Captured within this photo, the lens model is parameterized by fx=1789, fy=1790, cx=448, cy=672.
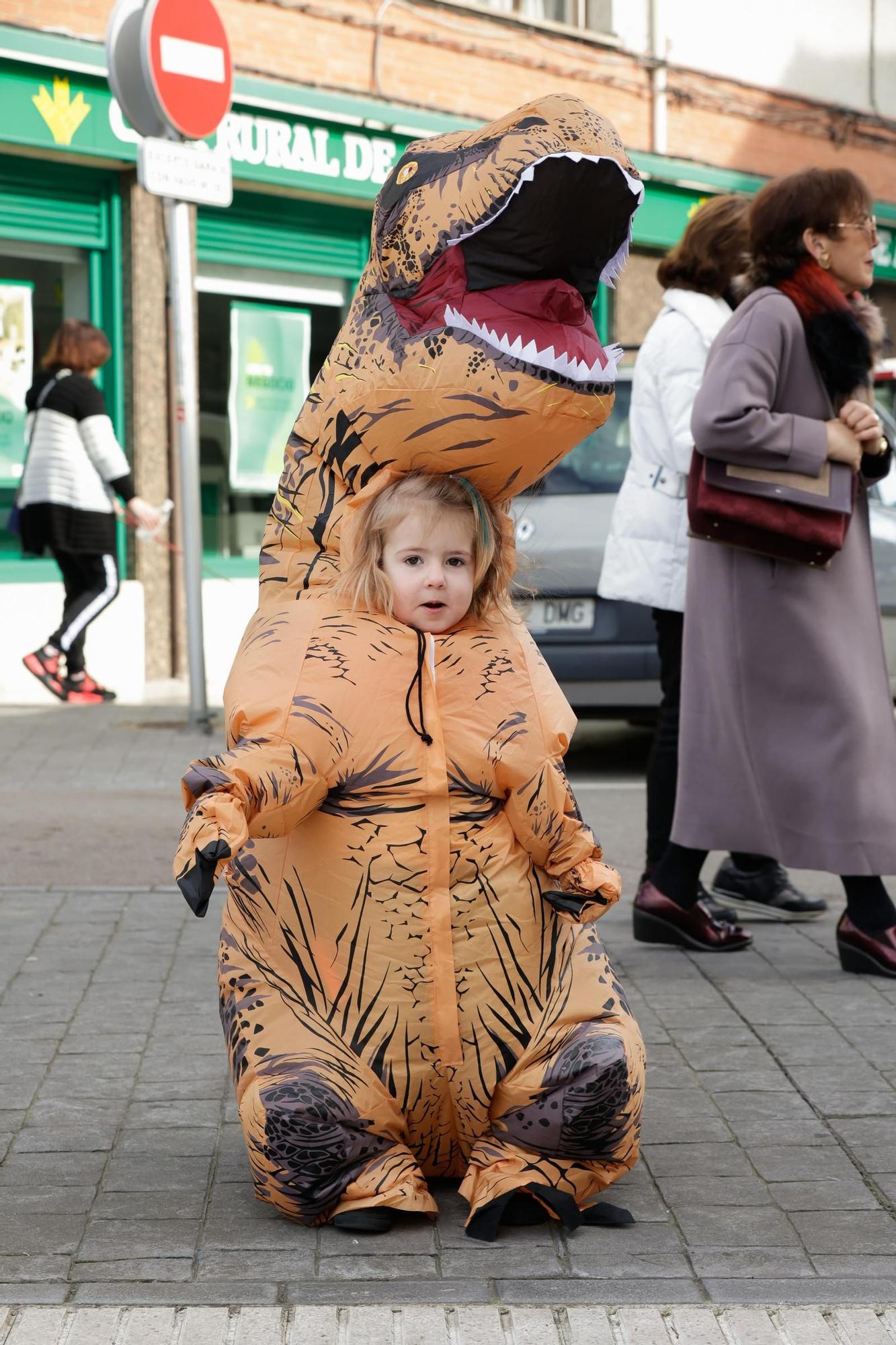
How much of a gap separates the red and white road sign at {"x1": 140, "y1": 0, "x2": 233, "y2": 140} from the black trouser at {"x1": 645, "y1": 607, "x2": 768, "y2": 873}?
4.62m

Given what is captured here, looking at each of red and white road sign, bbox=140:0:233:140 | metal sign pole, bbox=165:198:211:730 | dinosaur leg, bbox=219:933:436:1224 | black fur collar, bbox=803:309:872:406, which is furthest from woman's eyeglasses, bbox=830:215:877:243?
metal sign pole, bbox=165:198:211:730

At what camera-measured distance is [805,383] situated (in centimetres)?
479

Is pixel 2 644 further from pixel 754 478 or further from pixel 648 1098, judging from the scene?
pixel 648 1098

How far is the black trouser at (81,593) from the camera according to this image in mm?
10312

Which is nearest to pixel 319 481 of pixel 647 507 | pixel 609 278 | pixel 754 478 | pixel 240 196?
pixel 609 278

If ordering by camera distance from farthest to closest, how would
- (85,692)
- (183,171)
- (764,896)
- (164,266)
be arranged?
(164,266) → (85,692) → (183,171) → (764,896)

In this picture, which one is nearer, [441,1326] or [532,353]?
[441,1326]

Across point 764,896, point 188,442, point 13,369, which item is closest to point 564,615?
point 188,442

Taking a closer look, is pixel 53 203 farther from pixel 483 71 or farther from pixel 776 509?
pixel 776 509

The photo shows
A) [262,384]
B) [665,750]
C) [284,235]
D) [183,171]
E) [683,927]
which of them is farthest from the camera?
[262,384]

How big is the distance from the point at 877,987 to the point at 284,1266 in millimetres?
2252

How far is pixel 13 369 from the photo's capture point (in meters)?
11.7

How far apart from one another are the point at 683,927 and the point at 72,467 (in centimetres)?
625

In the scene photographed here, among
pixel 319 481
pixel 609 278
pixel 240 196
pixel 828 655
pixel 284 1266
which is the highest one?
pixel 240 196
